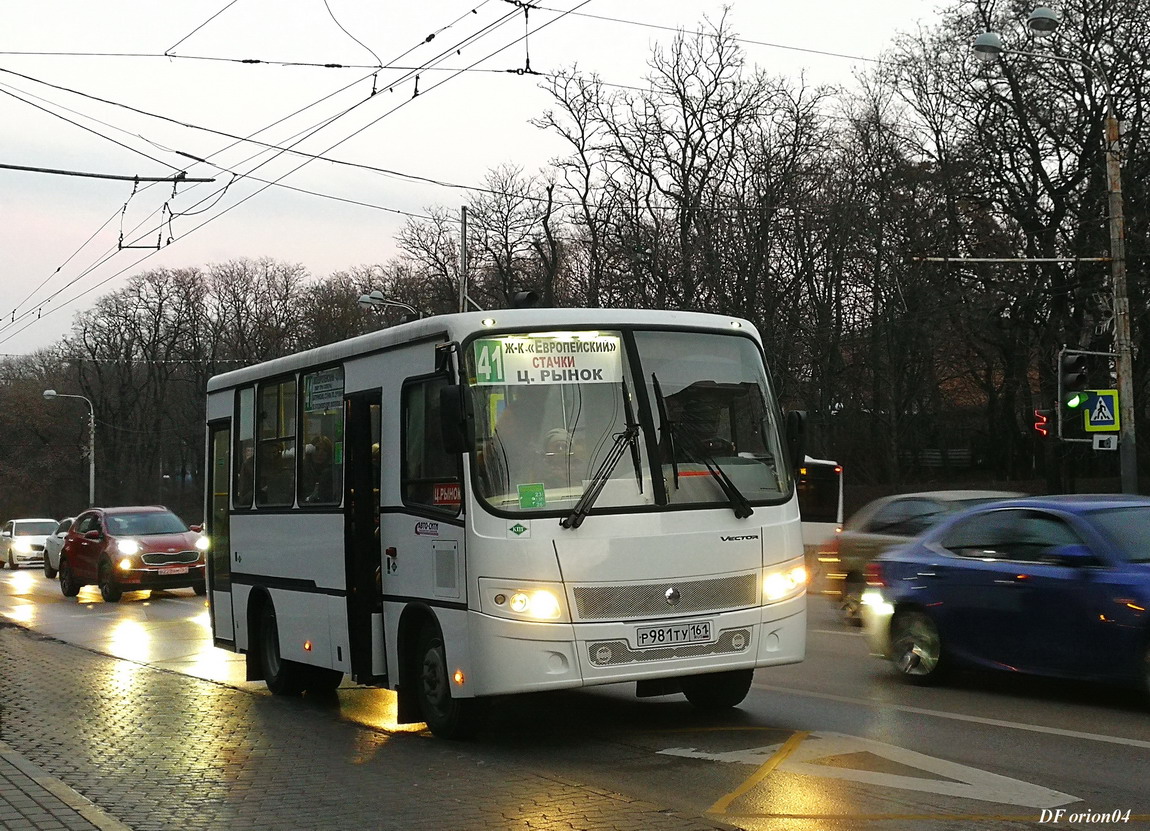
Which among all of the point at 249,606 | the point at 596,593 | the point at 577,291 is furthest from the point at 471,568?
the point at 577,291

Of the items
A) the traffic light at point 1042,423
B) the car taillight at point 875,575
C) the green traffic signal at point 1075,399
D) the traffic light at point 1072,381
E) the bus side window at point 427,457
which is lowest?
the car taillight at point 875,575

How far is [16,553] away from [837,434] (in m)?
28.0

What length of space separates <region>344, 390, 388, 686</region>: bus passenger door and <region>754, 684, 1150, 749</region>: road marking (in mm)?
3297

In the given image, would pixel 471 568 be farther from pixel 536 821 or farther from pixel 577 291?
pixel 577 291

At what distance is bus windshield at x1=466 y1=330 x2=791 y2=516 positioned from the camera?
9.00 m

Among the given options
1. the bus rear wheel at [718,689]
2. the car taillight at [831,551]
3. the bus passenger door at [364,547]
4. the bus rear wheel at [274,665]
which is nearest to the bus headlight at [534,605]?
the bus rear wheel at [718,689]

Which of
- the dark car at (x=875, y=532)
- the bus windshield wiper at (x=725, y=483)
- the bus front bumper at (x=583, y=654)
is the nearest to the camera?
the bus front bumper at (x=583, y=654)

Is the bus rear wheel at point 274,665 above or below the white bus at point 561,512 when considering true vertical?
below

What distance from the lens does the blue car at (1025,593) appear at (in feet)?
32.2

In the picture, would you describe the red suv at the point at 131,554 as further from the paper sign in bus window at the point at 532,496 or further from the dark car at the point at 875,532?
the paper sign in bus window at the point at 532,496

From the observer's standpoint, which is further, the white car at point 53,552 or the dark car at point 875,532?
the white car at point 53,552

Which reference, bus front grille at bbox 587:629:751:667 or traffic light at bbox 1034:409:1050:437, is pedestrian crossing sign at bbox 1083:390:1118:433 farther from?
bus front grille at bbox 587:629:751:667

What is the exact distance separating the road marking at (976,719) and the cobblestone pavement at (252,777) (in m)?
3.22

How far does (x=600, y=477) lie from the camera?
9.07 meters
